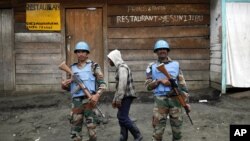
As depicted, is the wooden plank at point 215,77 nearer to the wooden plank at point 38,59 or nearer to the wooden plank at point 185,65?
the wooden plank at point 185,65

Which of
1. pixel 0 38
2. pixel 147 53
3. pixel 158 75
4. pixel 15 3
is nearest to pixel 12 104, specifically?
pixel 0 38

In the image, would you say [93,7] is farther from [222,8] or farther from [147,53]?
[222,8]

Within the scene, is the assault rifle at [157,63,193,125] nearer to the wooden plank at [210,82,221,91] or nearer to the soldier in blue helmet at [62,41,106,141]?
the soldier in blue helmet at [62,41,106,141]

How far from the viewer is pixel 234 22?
31.6 ft

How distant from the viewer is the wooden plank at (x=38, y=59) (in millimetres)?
10531

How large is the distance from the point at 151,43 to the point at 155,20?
2.15 ft

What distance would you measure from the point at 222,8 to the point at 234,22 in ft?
1.71

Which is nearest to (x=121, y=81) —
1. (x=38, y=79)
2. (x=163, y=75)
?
(x=163, y=75)

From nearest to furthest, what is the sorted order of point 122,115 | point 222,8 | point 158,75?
Result: 1. point 158,75
2. point 122,115
3. point 222,8

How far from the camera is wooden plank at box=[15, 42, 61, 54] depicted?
10.5 meters

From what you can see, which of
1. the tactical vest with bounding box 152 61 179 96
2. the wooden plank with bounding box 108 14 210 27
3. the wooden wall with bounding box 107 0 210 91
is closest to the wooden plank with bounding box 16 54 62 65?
the wooden wall with bounding box 107 0 210 91

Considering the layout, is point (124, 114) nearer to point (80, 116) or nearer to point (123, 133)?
point (123, 133)

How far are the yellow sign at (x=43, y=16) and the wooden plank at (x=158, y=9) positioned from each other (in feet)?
4.94

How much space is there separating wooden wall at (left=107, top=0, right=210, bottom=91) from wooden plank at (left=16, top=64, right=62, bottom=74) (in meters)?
1.62
